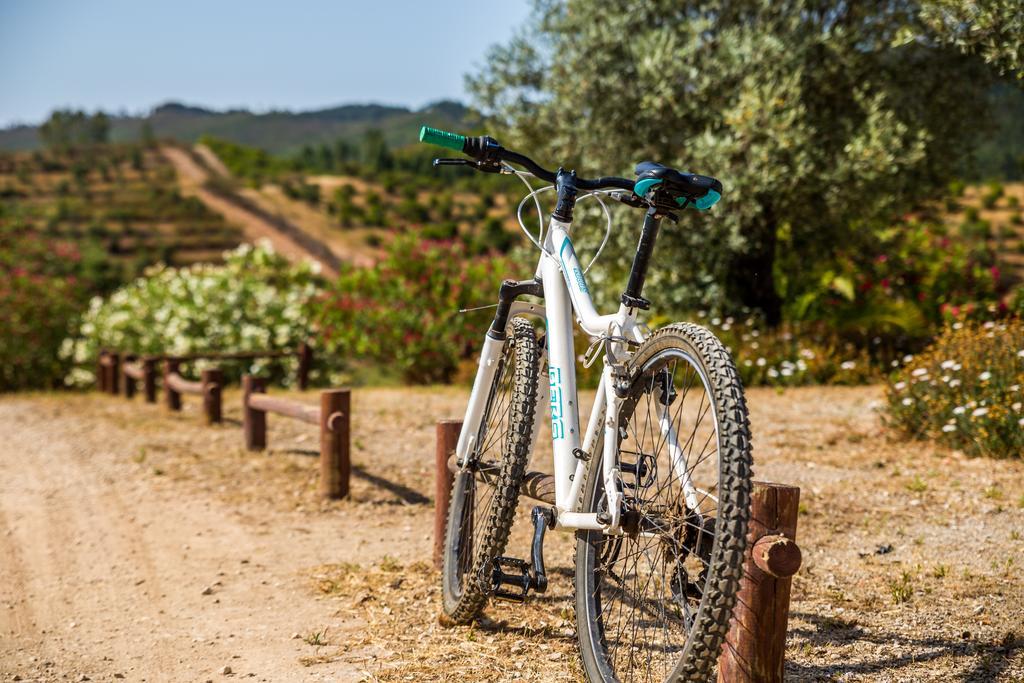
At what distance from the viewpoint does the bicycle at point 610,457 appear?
2.36 metres

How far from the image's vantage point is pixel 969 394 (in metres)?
6.45

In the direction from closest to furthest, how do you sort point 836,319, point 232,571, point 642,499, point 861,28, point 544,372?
point 642,499
point 544,372
point 232,571
point 861,28
point 836,319

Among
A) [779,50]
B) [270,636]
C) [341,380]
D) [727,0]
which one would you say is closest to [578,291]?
[270,636]

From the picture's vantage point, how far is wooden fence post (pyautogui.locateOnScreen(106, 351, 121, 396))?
41.4 feet

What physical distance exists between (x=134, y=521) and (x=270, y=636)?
2498mm

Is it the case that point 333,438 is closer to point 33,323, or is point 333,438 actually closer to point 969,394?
point 969,394

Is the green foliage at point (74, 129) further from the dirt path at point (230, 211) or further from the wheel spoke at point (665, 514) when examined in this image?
the wheel spoke at point (665, 514)

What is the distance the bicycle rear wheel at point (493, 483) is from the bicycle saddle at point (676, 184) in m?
0.88

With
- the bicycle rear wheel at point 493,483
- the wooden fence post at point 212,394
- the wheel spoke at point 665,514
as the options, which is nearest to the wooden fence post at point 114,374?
the wooden fence post at point 212,394

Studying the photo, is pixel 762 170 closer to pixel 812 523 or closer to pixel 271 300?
pixel 812 523

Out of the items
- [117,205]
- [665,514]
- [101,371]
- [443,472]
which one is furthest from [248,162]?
[665,514]

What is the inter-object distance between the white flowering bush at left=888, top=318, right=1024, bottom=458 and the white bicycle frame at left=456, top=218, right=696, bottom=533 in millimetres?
3971

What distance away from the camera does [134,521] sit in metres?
5.93

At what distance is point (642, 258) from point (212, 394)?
278 inches
